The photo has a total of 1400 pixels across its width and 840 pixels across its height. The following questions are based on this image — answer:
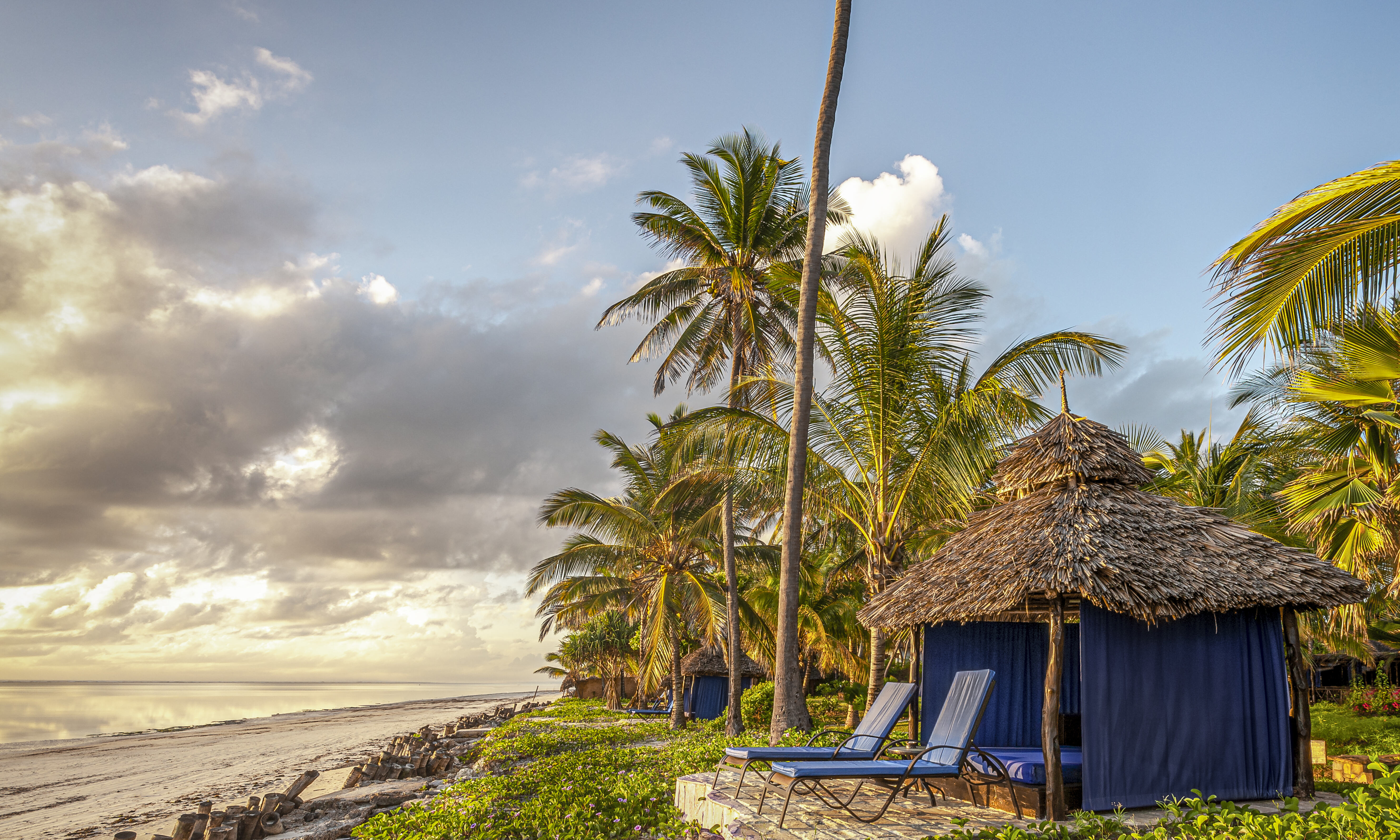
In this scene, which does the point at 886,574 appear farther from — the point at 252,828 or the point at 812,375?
the point at 252,828

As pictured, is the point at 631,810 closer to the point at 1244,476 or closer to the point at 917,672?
the point at 917,672

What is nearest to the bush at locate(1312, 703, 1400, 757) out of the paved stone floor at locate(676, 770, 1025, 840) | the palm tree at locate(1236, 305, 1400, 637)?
the palm tree at locate(1236, 305, 1400, 637)

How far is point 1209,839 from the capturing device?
3.80m

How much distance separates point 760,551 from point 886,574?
950 centimetres

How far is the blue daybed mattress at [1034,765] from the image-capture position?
5602mm

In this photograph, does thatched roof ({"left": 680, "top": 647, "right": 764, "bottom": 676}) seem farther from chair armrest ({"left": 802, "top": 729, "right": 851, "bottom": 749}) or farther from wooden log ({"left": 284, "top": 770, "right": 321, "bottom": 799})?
chair armrest ({"left": 802, "top": 729, "right": 851, "bottom": 749})

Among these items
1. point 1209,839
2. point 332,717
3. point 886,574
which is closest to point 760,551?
point 886,574

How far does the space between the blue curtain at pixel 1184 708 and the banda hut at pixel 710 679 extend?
15823 mm

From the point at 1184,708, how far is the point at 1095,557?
1.34 m

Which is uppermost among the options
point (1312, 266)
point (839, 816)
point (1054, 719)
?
point (1312, 266)

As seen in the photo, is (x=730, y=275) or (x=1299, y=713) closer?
(x=1299, y=713)

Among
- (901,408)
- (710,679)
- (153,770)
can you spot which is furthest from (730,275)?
(153,770)

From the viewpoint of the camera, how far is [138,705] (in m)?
59.9

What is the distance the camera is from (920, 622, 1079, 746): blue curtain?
314 inches
